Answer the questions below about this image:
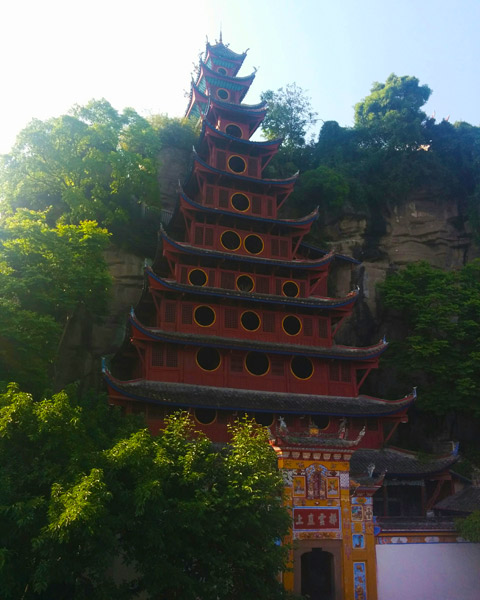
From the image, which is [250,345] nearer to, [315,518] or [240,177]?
[240,177]

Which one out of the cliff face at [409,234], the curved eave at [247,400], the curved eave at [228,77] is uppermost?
the curved eave at [228,77]

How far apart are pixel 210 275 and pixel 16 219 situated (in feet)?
29.0

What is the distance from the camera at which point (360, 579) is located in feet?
43.9

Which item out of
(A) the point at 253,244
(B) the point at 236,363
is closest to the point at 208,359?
(B) the point at 236,363

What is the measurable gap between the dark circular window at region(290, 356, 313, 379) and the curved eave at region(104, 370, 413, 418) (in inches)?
38.4

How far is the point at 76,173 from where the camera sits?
102 ft

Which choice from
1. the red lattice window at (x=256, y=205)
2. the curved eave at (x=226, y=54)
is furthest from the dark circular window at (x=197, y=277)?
the curved eave at (x=226, y=54)

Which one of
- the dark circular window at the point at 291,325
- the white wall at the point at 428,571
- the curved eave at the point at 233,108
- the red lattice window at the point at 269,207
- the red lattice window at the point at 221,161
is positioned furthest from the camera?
the curved eave at the point at 233,108

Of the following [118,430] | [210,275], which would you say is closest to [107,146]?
[210,275]

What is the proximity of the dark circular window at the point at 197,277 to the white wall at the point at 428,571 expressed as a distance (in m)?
13.9

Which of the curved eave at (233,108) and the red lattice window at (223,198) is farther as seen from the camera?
the curved eave at (233,108)

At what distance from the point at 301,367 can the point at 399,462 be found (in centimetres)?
552

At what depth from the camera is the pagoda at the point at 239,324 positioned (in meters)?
21.4

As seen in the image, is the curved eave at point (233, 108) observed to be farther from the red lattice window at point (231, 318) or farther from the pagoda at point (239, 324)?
the red lattice window at point (231, 318)
